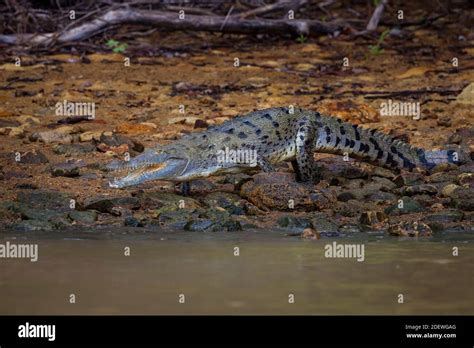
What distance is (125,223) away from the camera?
817 cm

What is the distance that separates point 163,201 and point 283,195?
970mm

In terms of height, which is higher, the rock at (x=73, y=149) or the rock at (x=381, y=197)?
the rock at (x=73, y=149)

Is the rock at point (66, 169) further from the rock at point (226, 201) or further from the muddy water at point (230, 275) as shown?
the muddy water at point (230, 275)

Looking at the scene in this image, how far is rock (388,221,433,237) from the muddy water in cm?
12

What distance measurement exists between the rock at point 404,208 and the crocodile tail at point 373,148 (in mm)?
1395

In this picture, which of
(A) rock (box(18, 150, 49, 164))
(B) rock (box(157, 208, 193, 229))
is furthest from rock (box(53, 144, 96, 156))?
(B) rock (box(157, 208, 193, 229))

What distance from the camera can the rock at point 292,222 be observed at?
26.5ft

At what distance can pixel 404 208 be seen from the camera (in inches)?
331

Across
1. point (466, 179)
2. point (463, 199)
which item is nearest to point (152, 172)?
point (463, 199)

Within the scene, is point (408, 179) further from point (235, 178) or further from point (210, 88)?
point (210, 88)

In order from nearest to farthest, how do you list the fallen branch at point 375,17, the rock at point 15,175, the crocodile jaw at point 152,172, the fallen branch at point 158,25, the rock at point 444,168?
1. the crocodile jaw at point 152,172
2. the rock at point 15,175
3. the rock at point 444,168
4. the fallen branch at point 158,25
5. the fallen branch at point 375,17

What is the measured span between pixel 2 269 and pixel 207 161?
108 inches

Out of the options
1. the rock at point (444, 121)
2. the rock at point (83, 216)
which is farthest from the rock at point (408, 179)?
the rock at point (83, 216)

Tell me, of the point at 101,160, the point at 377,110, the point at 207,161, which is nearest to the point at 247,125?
the point at 207,161
